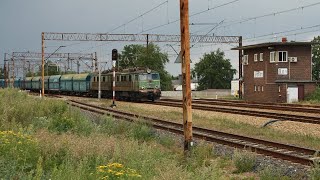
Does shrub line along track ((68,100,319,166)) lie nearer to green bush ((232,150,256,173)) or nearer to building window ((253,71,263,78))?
green bush ((232,150,256,173))

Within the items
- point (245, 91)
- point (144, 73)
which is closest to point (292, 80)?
point (245, 91)

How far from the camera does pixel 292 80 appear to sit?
51438 mm

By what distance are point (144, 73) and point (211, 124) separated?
20.2m

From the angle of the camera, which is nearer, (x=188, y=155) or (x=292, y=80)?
(x=188, y=155)

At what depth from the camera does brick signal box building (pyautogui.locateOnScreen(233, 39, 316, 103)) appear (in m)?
50.8

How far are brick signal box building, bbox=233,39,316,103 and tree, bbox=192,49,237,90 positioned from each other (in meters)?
78.9

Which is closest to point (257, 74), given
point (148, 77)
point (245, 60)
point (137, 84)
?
point (245, 60)

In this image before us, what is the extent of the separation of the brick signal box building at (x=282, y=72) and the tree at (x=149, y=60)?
14.7 m

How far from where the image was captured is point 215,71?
135 meters

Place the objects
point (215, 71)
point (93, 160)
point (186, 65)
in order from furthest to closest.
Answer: point (215, 71)
point (186, 65)
point (93, 160)

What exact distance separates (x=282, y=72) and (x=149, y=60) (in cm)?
2686

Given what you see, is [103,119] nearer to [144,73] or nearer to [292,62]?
[144,73]

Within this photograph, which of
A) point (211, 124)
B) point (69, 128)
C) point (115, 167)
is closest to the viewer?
point (115, 167)

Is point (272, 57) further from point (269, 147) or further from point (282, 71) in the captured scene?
point (269, 147)
